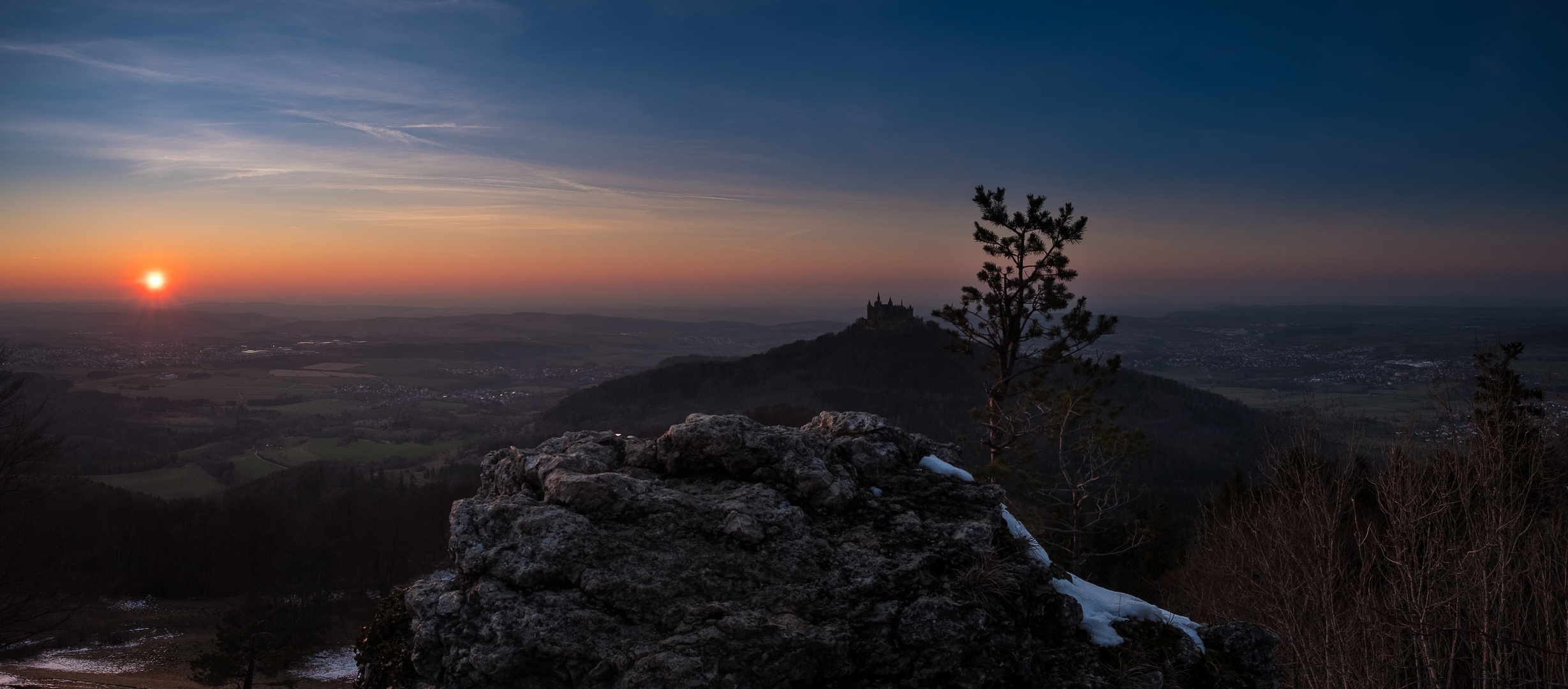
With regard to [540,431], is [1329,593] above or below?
above

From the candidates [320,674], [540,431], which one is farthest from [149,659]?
[540,431]

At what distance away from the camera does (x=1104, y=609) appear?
804 cm

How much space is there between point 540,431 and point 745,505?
15006cm

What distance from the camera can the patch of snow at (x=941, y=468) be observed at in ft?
30.1

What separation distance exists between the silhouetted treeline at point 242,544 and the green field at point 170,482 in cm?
3033

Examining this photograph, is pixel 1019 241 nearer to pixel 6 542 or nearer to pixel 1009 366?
pixel 1009 366

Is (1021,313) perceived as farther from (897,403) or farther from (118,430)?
(118,430)

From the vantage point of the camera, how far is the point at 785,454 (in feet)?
27.9

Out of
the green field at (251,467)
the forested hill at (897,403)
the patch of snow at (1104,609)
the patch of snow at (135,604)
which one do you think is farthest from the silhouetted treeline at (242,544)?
the patch of snow at (1104,609)

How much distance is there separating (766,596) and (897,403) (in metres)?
154

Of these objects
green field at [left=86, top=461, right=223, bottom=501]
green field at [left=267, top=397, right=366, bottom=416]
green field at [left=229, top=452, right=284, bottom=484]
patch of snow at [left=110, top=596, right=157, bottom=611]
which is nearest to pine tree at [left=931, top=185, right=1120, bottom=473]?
patch of snow at [left=110, top=596, right=157, bottom=611]

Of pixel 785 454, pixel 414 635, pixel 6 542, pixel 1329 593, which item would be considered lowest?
pixel 6 542

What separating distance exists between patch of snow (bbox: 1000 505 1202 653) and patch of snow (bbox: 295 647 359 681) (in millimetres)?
46387

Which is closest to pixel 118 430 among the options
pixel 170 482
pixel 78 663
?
pixel 170 482
